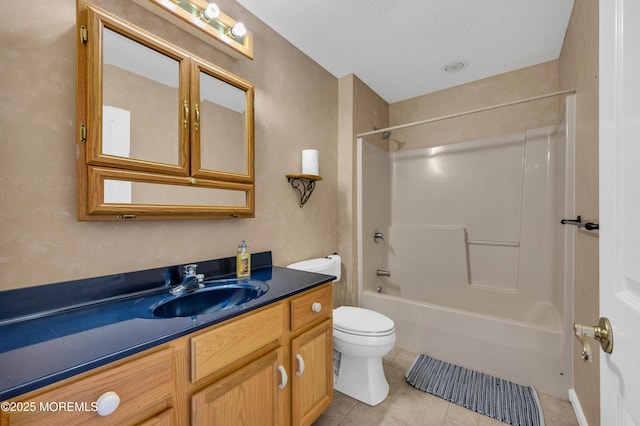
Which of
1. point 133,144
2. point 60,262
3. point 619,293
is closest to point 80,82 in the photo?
point 133,144

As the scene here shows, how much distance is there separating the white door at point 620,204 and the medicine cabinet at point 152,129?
1397 mm

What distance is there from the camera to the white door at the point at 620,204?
44 cm

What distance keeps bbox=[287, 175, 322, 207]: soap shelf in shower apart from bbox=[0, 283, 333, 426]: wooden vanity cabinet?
31.2 inches

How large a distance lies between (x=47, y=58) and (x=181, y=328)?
1.05 meters

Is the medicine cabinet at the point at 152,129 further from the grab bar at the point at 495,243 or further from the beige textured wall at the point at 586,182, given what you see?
the grab bar at the point at 495,243

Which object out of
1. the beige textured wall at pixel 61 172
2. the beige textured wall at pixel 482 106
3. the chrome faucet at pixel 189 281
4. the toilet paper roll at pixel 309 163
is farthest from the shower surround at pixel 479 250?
the chrome faucet at pixel 189 281

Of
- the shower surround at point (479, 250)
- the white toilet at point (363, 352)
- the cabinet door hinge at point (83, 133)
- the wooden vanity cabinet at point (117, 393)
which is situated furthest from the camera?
the shower surround at point (479, 250)

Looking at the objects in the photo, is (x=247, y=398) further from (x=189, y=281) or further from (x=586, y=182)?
(x=586, y=182)

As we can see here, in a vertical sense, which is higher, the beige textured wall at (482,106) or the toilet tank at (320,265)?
the beige textured wall at (482,106)

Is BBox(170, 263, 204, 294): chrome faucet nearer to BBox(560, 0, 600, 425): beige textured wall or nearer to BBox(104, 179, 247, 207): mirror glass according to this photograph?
BBox(104, 179, 247, 207): mirror glass

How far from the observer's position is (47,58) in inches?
36.9

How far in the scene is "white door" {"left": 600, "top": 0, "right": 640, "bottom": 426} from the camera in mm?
440

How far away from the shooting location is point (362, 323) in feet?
5.46

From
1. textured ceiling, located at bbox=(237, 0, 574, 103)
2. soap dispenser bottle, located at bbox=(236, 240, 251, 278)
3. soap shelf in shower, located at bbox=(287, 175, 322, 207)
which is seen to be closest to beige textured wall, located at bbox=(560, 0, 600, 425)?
textured ceiling, located at bbox=(237, 0, 574, 103)
